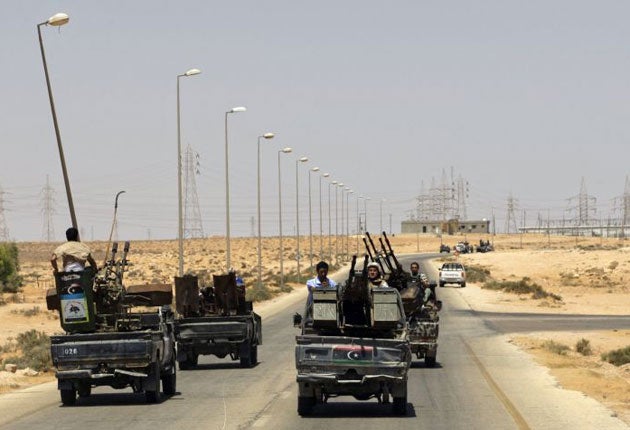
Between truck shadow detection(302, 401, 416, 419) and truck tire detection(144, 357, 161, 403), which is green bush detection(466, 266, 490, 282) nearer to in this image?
truck shadow detection(302, 401, 416, 419)

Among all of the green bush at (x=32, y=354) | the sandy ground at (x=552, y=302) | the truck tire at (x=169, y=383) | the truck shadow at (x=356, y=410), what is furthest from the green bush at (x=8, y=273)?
the truck shadow at (x=356, y=410)

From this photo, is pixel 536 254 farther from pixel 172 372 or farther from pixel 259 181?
pixel 172 372

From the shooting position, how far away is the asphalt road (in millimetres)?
18609

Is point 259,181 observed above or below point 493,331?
above

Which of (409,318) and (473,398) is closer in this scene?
(473,398)

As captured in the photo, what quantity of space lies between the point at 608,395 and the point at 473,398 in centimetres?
330

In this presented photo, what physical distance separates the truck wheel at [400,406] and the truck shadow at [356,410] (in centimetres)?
7

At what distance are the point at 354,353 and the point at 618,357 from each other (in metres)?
17.7

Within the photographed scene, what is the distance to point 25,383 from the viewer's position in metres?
27.6

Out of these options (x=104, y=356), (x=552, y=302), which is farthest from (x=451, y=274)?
(x=104, y=356)

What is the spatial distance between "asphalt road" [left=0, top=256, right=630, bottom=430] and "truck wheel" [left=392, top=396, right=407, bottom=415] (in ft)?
0.55

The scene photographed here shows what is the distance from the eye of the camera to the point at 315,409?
2050cm

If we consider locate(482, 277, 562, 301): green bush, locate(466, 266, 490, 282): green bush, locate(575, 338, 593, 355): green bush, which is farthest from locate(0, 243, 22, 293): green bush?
locate(575, 338, 593, 355): green bush

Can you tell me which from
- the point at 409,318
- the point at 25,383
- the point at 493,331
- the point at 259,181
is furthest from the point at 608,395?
the point at 259,181
